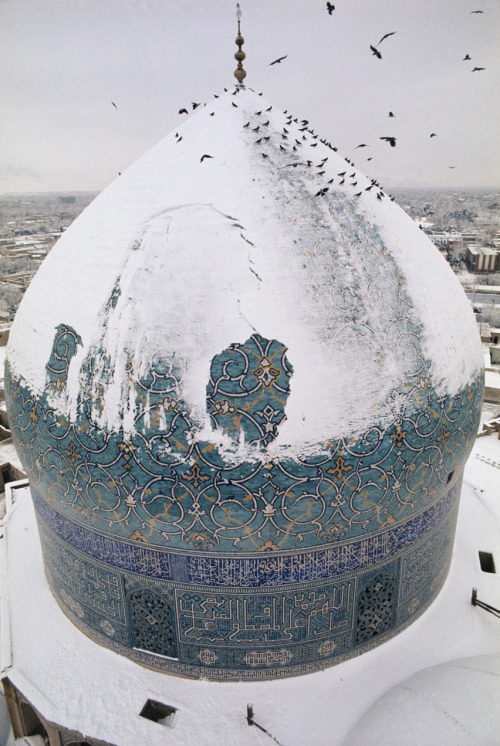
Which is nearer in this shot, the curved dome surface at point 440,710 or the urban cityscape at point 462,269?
the curved dome surface at point 440,710

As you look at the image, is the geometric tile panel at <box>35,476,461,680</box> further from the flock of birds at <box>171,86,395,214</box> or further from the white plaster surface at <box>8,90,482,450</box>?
the flock of birds at <box>171,86,395,214</box>

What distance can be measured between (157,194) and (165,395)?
1645mm

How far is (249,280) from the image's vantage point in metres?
3.73

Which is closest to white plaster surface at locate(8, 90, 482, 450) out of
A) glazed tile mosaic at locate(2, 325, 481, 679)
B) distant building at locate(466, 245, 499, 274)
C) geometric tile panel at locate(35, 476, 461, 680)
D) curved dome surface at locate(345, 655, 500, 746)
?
glazed tile mosaic at locate(2, 325, 481, 679)

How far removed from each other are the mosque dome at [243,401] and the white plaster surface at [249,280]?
17mm

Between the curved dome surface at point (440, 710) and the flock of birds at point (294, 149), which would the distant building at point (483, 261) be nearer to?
the flock of birds at point (294, 149)

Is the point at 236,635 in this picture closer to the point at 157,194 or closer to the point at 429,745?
the point at 429,745

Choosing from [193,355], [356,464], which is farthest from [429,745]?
Result: [193,355]

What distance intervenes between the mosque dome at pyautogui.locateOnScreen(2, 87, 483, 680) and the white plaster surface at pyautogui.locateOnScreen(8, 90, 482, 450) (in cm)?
2

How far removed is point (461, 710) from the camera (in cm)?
357

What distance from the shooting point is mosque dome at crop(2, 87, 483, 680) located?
3.64 m

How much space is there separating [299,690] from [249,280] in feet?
10.5

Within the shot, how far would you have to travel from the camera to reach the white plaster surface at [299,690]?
3701 millimetres

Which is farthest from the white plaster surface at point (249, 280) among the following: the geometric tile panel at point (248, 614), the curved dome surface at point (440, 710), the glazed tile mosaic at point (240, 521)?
the curved dome surface at point (440, 710)
